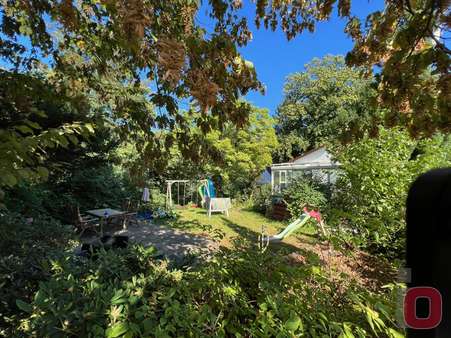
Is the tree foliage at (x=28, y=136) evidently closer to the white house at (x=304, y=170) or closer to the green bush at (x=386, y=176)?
the green bush at (x=386, y=176)

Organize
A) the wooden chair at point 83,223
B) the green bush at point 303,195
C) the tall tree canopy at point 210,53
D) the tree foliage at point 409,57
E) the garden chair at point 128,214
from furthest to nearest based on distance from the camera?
1. the green bush at point 303,195
2. the garden chair at point 128,214
3. the wooden chair at point 83,223
4. the tree foliage at point 409,57
5. the tall tree canopy at point 210,53

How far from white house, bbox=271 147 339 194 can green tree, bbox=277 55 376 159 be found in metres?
7.46

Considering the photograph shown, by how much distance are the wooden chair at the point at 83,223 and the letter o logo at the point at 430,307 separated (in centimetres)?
854

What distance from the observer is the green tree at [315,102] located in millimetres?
24094

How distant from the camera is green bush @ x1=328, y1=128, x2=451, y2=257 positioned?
4926 mm

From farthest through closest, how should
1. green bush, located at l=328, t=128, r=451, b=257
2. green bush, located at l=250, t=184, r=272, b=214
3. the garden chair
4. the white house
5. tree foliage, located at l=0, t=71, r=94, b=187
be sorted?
1. green bush, located at l=250, t=184, r=272, b=214
2. the white house
3. the garden chair
4. green bush, located at l=328, t=128, r=451, b=257
5. tree foliage, located at l=0, t=71, r=94, b=187

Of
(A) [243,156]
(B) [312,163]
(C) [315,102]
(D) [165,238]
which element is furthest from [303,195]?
(C) [315,102]

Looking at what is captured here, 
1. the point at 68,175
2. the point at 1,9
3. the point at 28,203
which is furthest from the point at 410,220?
the point at 68,175

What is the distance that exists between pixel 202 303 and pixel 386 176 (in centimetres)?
449

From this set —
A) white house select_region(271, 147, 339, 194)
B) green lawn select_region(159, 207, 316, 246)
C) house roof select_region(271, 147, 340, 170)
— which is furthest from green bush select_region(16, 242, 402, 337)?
house roof select_region(271, 147, 340, 170)

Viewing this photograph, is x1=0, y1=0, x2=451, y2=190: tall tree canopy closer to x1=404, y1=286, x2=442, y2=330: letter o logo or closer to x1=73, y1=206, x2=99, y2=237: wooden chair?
x1=404, y1=286, x2=442, y2=330: letter o logo

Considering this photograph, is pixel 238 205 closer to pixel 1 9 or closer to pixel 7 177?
pixel 1 9

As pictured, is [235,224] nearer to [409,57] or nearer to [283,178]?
[283,178]

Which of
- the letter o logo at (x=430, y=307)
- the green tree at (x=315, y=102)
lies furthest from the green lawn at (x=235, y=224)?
the green tree at (x=315, y=102)
